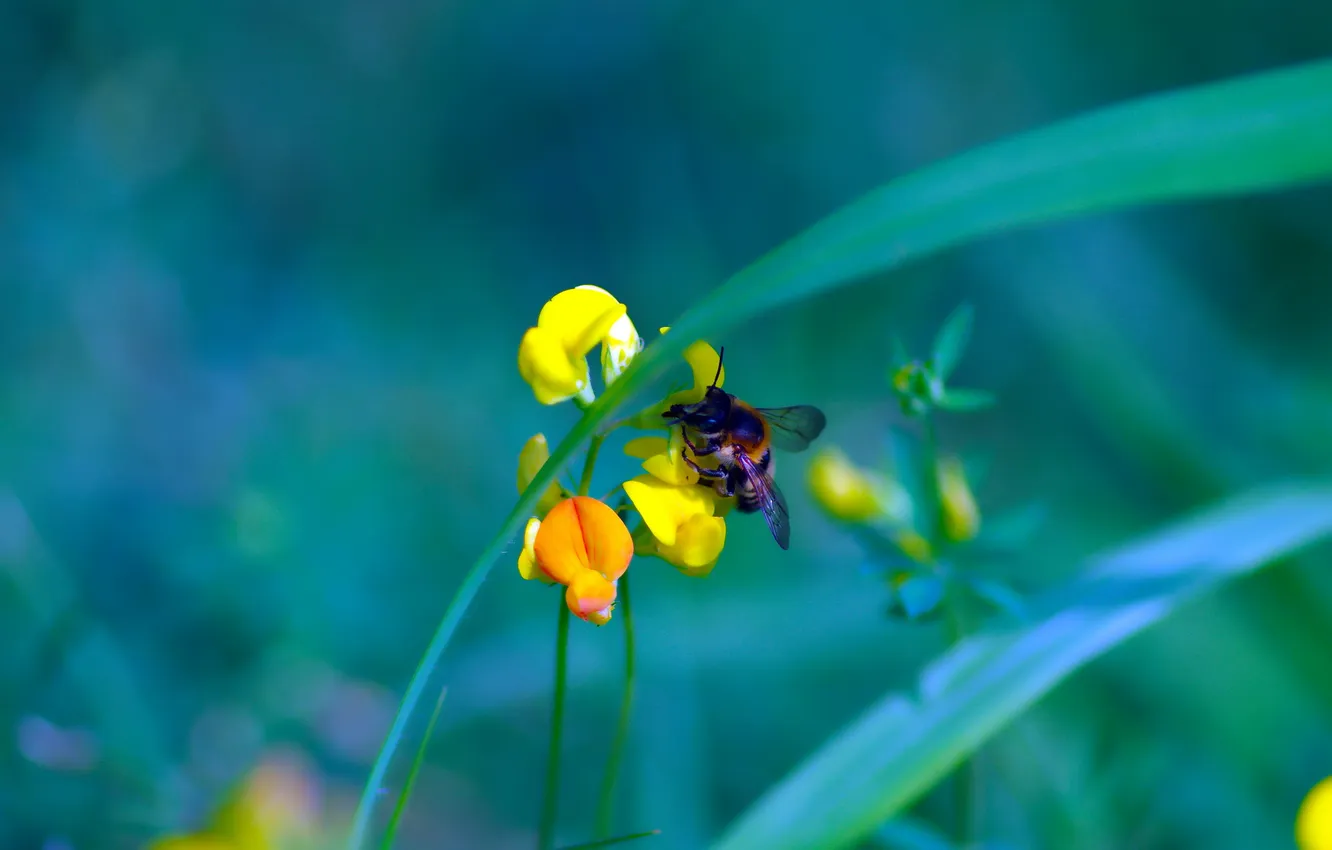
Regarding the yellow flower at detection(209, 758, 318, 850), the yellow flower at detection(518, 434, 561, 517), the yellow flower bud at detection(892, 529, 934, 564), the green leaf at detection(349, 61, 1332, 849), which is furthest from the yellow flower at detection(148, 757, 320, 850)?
the yellow flower bud at detection(892, 529, 934, 564)

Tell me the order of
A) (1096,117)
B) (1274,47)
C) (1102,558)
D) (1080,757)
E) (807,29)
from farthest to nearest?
(807,29), (1274,47), (1080,757), (1102,558), (1096,117)

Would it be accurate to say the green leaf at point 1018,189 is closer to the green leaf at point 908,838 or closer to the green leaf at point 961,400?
the green leaf at point 961,400

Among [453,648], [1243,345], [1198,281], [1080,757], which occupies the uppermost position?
[1198,281]

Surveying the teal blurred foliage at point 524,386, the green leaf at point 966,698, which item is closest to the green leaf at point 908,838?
the green leaf at point 966,698

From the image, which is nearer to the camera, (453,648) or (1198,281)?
(453,648)

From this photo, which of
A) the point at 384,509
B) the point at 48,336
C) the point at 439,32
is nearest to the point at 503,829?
the point at 384,509

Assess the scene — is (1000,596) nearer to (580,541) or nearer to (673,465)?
(673,465)

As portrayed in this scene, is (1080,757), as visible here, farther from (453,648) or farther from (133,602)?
(133,602)
